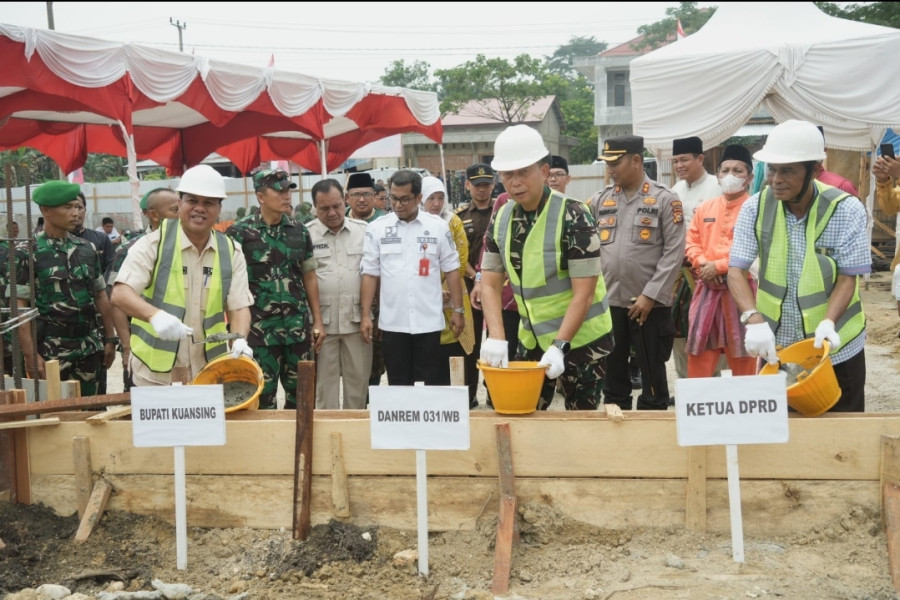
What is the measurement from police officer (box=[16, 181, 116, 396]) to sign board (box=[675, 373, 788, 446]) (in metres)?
3.63

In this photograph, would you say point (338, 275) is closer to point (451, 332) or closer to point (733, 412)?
point (451, 332)

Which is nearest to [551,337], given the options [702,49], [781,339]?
[781,339]

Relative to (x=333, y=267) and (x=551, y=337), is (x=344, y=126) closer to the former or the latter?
(x=333, y=267)

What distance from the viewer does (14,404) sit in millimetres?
3545

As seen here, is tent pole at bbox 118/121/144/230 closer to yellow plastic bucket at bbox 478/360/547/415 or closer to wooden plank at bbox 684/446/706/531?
yellow plastic bucket at bbox 478/360/547/415

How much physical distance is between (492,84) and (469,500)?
117 feet

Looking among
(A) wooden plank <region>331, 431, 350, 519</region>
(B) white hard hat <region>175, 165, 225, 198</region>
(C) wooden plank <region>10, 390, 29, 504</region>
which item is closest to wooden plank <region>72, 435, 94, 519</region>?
(C) wooden plank <region>10, 390, 29, 504</region>

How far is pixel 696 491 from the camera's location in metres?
3.18

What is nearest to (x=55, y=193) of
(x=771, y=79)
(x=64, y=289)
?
(x=64, y=289)

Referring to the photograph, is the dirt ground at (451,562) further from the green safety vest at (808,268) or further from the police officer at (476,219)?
the police officer at (476,219)

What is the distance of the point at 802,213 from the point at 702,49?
6229 millimetres

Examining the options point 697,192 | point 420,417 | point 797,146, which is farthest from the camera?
point 697,192

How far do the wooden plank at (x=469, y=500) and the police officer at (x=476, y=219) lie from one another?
111 inches

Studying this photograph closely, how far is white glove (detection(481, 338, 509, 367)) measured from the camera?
11.1 feet
